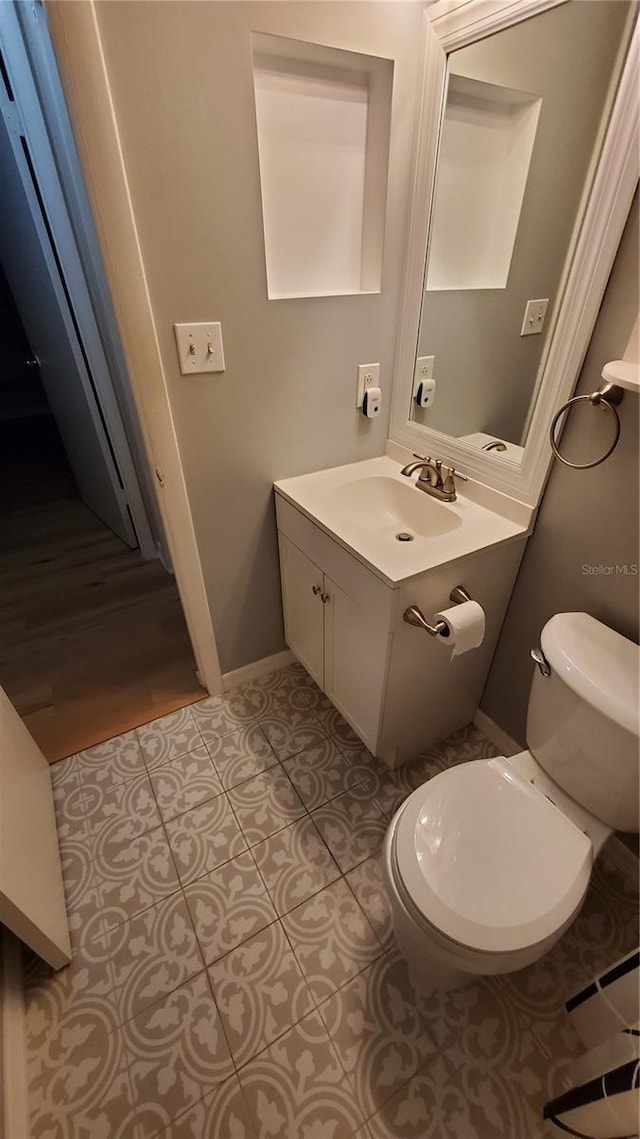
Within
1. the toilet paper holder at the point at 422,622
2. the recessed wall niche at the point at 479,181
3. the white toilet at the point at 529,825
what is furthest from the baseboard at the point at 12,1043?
the recessed wall niche at the point at 479,181

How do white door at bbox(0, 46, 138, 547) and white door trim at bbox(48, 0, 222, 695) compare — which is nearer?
white door trim at bbox(48, 0, 222, 695)

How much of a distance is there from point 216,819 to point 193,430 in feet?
3.72

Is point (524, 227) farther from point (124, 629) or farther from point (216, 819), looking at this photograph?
point (124, 629)

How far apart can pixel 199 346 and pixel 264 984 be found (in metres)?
1.54

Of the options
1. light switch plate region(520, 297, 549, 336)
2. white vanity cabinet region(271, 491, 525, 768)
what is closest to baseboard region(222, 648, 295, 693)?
white vanity cabinet region(271, 491, 525, 768)

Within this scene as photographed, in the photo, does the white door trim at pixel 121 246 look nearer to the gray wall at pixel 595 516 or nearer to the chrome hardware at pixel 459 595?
the chrome hardware at pixel 459 595

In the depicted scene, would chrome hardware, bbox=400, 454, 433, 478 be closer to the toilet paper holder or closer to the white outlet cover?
the white outlet cover

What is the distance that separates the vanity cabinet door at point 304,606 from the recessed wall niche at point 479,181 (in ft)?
2.96

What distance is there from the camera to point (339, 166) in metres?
1.23

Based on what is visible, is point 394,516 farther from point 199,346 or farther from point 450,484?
point 199,346

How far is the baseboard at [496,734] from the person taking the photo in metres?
1.53

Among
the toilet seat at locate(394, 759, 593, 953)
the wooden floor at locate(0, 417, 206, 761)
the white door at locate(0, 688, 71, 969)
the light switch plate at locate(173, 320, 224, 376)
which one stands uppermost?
the light switch plate at locate(173, 320, 224, 376)

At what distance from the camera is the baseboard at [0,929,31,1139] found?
2.87ft

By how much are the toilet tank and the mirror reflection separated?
1.65 feet
